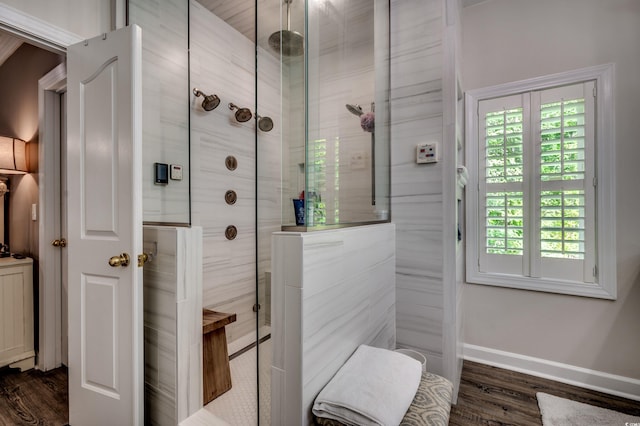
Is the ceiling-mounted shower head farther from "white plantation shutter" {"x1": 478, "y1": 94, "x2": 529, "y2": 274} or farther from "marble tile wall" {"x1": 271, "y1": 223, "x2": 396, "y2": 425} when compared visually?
"white plantation shutter" {"x1": 478, "y1": 94, "x2": 529, "y2": 274}

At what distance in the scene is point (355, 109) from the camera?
159 cm

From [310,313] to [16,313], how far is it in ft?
8.29

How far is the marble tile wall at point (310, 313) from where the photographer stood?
3.41 feet

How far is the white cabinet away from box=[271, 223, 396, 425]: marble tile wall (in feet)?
7.58

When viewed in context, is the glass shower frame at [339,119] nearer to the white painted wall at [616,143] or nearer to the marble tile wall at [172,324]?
the marble tile wall at [172,324]

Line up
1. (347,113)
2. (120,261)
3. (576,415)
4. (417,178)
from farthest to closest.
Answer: (417,178) < (576,415) < (347,113) < (120,261)

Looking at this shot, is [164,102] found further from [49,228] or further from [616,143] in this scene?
[616,143]

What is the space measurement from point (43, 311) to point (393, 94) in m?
2.91

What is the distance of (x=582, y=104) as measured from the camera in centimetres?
210

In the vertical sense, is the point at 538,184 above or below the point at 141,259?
above

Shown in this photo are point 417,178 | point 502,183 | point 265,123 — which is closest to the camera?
point 265,123

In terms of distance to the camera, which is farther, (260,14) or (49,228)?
(49,228)

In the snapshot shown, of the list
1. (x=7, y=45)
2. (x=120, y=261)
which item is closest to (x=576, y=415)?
(x=120, y=261)

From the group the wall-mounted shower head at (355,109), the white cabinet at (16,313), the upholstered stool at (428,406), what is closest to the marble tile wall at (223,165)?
the wall-mounted shower head at (355,109)
